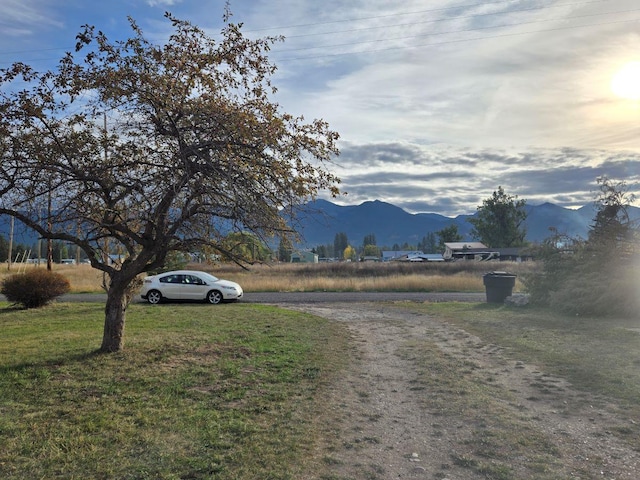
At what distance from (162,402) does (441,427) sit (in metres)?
3.16

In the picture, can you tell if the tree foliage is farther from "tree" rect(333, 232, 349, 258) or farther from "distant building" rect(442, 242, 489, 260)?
"tree" rect(333, 232, 349, 258)

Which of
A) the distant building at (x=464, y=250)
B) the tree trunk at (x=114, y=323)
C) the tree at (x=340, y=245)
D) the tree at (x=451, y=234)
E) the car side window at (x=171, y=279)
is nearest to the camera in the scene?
the tree trunk at (x=114, y=323)

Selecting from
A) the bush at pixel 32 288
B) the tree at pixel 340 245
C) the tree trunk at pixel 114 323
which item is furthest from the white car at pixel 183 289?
the tree at pixel 340 245

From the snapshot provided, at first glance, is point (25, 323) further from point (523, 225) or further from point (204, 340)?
point (523, 225)

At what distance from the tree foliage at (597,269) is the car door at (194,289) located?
12.8 metres

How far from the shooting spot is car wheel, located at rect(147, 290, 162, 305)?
69.3ft

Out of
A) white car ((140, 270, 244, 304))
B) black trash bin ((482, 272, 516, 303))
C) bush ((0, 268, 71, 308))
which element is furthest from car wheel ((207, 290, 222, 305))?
black trash bin ((482, 272, 516, 303))

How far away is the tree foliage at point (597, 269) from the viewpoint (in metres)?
15.2

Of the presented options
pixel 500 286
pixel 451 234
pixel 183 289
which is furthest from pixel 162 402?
pixel 451 234

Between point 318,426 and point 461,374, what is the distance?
135 inches

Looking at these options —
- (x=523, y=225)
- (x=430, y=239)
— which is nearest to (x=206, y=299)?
(x=523, y=225)

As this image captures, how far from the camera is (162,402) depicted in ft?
19.8

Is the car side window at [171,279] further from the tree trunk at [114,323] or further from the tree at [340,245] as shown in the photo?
the tree at [340,245]

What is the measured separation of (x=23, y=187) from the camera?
26.2ft
